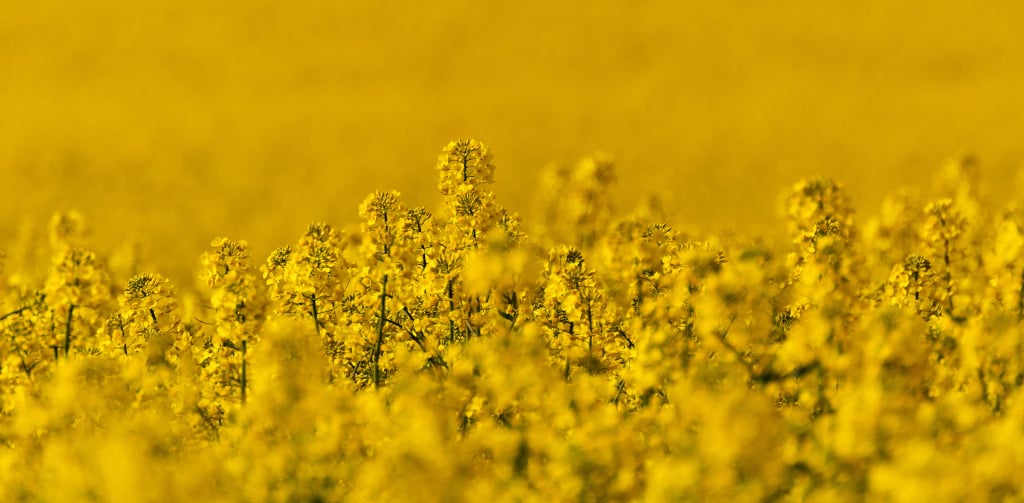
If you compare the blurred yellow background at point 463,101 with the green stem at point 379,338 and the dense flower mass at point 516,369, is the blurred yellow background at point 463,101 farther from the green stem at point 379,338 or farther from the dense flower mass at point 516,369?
the green stem at point 379,338

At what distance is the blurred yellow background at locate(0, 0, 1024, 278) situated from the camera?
22.2m

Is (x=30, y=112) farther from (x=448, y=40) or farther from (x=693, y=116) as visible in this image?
(x=693, y=116)

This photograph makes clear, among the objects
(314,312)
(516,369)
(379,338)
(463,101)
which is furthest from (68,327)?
(463,101)

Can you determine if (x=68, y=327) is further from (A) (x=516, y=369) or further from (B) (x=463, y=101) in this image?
(B) (x=463, y=101)

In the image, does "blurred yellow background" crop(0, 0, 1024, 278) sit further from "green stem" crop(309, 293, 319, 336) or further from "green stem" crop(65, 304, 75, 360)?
"green stem" crop(65, 304, 75, 360)

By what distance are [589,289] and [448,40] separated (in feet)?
105

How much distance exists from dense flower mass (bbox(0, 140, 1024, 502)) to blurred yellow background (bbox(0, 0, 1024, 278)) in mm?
8544

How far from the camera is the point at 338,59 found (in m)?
36.1

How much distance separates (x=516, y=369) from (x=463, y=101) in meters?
27.3

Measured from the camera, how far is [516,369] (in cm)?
463

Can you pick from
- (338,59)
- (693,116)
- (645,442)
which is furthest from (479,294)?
(338,59)

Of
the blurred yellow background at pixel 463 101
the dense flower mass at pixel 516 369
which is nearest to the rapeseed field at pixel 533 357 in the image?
the dense flower mass at pixel 516 369

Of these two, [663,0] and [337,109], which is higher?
[663,0]

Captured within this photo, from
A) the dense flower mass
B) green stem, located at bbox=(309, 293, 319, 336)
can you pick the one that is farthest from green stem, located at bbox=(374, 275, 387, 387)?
green stem, located at bbox=(309, 293, 319, 336)
